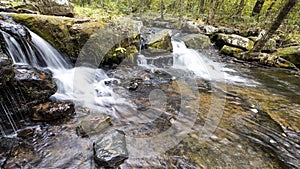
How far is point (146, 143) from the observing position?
304 centimetres

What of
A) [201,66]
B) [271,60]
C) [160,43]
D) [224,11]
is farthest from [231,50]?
[224,11]

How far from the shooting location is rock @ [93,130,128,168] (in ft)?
8.16

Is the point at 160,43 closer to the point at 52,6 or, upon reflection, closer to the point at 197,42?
the point at 197,42

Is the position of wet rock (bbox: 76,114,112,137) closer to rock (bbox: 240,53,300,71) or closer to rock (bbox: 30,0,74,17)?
rock (bbox: 30,0,74,17)

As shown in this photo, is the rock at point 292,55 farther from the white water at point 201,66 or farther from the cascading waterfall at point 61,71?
the cascading waterfall at point 61,71

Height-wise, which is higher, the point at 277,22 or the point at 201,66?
the point at 277,22

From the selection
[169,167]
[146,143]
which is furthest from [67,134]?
[169,167]

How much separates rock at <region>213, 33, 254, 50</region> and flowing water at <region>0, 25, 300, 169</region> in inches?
120

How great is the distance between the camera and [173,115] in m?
3.91

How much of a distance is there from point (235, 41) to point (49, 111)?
10123mm

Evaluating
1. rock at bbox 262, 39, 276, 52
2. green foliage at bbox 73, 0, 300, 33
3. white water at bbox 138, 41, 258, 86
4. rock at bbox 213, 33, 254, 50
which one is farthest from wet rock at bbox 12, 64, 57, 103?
rock at bbox 262, 39, 276, 52

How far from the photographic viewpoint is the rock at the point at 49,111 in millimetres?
3293

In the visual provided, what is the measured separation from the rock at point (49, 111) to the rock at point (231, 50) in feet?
29.4

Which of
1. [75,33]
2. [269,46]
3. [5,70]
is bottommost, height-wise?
[269,46]
